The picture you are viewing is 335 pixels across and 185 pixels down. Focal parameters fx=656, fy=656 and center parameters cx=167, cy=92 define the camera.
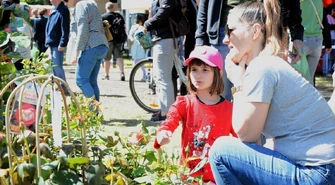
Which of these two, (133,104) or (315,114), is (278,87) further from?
(133,104)

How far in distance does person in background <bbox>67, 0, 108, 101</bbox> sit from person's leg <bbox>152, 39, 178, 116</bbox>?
791 millimetres

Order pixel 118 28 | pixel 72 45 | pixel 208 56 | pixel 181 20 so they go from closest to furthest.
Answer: pixel 208 56 < pixel 181 20 < pixel 72 45 < pixel 118 28

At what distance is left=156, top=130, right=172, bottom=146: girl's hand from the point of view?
3.24 meters

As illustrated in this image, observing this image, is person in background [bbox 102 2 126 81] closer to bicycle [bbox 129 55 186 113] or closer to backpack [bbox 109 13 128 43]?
backpack [bbox 109 13 128 43]

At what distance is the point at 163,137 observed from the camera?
3.25 m

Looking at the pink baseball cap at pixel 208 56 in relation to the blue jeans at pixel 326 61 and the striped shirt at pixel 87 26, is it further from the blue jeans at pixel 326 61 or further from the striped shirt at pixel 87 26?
the blue jeans at pixel 326 61

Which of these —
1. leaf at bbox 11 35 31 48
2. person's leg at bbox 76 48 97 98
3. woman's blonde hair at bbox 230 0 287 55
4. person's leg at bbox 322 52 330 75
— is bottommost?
person's leg at bbox 322 52 330 75

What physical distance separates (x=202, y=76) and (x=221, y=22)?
1.03m

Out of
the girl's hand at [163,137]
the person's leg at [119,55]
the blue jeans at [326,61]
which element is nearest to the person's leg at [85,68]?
the girl's hand at [163,137]

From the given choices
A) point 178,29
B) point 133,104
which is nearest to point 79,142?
point 178,29

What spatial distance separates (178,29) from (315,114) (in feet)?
12.7

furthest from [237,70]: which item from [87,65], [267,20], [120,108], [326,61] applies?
[326,61]

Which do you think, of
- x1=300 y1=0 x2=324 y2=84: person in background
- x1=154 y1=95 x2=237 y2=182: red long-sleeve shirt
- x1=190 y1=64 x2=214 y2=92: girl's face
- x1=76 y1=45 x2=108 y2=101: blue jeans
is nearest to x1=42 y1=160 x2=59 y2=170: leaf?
x1=154 y1=95 x2=237 y2=182: red long-sleeve shirt

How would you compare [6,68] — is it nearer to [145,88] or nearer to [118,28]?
[145,88]
